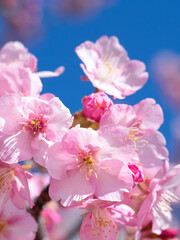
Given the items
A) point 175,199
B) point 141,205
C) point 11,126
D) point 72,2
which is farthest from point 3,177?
point 72,2

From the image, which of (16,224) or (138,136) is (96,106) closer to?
(138,136)

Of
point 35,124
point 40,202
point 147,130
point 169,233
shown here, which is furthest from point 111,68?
point 169,233

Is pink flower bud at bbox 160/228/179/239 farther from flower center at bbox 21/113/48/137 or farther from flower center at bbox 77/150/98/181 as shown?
flower center at bbox 21/113/48/137

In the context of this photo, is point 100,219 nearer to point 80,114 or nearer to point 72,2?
point 80,114

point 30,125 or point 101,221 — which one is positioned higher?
point 30,125

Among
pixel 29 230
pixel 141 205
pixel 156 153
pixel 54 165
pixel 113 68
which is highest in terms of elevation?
pixel 113 68

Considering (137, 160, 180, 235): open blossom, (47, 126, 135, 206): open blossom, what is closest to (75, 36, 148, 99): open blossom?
(47, 126, 135, 206): open blossom
